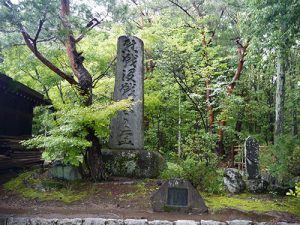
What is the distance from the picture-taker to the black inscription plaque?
7.64 m

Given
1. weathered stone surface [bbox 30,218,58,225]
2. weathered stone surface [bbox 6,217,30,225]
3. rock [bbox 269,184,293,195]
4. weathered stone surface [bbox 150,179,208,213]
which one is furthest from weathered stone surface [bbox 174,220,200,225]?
rock [bbox 269,184,293,195]

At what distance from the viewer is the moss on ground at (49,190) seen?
886cm

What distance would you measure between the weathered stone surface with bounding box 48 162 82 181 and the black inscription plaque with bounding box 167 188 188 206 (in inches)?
154

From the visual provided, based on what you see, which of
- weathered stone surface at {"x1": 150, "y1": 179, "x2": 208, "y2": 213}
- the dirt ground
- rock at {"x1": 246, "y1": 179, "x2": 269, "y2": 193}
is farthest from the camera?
rock at {"x1": 246, "y1": 179, "x2": 269, "y2": 193}

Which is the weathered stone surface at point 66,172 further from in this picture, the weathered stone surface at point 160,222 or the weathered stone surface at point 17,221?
the weathered stone surface at point 160,222

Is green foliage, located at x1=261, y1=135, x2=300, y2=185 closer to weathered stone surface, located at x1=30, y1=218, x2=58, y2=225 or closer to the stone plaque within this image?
the stone plaque

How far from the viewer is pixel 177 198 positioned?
7.66m

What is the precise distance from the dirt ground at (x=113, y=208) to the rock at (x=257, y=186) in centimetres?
242

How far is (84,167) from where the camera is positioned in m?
10.5

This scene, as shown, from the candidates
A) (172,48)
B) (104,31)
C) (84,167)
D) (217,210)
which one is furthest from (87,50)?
(217,210)

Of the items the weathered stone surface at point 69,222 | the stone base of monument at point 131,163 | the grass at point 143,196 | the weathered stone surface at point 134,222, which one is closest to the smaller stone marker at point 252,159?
the grass at point 143,196

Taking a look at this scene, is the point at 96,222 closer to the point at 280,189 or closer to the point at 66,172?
the point at 66,172

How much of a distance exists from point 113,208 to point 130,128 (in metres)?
3.86

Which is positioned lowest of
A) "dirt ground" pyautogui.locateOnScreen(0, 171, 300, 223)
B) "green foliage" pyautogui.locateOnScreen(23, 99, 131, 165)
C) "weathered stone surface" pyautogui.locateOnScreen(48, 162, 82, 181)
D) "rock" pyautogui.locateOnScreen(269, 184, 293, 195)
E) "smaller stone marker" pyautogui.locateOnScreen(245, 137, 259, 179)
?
"dirt ground" pyautogui.locateOnScreen(0, 171, 300, 223)
